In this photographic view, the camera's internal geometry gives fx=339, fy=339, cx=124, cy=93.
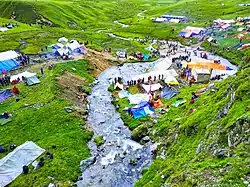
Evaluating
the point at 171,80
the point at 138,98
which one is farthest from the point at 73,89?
the point at 171,80

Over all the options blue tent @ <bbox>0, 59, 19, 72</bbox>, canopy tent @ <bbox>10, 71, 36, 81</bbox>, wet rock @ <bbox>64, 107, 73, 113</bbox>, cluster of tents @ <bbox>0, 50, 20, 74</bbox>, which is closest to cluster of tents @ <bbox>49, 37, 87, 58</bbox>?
cluster of tents @ <bbox>0, 50, 20, 74</bbox>

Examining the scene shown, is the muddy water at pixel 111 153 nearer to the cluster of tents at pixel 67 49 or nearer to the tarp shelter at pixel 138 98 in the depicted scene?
the tarp shelter at pixel 138 98

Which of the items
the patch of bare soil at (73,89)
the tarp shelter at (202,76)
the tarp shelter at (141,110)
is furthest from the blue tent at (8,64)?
the tarp shelter at (202,76)

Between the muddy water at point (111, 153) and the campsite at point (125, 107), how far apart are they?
0.15 metres

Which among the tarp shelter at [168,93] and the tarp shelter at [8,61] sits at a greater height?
the tarp shelter at [8,61]

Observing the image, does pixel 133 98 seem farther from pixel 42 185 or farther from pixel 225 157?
pixel 225 157

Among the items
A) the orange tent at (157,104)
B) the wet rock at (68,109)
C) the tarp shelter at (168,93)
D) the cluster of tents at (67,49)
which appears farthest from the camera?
the cluster of tents at (67,49)

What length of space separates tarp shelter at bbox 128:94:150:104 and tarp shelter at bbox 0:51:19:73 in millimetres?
33518

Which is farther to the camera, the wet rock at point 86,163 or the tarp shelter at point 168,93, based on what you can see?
the tarp shelter at point 168,93

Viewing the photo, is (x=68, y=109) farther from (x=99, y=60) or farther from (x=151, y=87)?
(x=99, y=60)

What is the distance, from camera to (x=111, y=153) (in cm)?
5003

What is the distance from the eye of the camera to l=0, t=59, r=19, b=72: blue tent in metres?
83.3

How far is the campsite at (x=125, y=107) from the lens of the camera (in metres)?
36.3

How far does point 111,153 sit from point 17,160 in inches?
520
